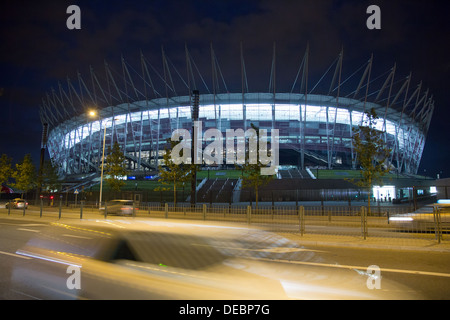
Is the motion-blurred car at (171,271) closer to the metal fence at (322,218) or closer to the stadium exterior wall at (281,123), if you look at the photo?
the metal fence at (322,218)

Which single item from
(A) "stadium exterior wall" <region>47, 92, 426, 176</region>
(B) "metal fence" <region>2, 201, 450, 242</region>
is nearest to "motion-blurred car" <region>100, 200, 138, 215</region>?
(B) "metal fence" <region>2, 201, 450, 242</region>

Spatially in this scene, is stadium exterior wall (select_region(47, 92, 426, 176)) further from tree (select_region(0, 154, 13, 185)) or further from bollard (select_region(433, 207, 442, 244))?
bollard (select_region(433, 207, 442, 244))

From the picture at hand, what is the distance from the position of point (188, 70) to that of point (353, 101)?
36896mm

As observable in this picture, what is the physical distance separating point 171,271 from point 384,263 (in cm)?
578

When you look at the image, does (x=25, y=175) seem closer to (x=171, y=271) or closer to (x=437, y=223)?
(x=171, y=271)

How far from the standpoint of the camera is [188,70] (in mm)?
58344

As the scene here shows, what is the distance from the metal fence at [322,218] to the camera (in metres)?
10.7

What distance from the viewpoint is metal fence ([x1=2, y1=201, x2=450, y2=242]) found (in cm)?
1070

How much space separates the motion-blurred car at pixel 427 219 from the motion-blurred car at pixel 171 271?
6.80 meters

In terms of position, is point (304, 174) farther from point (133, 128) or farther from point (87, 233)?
point (87, 233)

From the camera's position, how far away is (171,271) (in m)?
4.06

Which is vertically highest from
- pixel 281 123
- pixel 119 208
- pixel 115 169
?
pixel 281 123

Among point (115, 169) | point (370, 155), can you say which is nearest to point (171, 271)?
point (370, 155)

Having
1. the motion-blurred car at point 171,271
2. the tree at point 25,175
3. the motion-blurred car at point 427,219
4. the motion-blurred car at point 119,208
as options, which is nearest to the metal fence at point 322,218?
the motion-blurred car at point 427,219
